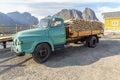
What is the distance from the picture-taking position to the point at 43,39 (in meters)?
10.5

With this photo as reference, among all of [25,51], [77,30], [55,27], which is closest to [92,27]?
[77,30]

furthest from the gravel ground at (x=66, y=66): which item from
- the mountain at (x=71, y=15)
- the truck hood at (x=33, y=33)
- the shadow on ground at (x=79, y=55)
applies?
the mountain at (x=71, y=15)

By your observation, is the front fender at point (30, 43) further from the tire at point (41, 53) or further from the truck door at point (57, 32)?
the truck door at point (57, 32)

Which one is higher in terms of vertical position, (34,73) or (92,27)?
(92,27)

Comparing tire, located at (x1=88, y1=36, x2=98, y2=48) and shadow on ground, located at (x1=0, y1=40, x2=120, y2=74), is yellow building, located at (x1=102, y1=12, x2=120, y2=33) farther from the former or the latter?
shadow on ground, located at (x1=0, y1=40, x2=120, y2=74)

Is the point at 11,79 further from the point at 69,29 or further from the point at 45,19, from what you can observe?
the point at 69,29

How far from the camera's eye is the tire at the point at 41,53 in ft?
33.6

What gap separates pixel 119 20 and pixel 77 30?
29700 millimetres

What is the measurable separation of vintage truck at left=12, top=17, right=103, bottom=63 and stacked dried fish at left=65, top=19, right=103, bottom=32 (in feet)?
1.04

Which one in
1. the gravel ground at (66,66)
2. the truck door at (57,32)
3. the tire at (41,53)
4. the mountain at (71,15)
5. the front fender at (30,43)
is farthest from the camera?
the mountain at (71,15)

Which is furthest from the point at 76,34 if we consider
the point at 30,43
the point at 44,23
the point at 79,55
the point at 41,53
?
the point at 30,43

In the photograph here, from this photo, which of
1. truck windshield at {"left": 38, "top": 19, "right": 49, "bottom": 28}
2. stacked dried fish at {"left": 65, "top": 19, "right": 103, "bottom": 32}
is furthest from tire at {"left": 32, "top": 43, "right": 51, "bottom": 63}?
stacked dried fish at {"left": 65, "top": 19, "right": 103, "bottom": 32}

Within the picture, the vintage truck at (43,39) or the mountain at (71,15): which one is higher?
the mountain at (71,15)

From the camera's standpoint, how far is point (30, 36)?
1009cm
